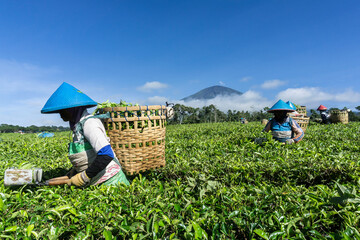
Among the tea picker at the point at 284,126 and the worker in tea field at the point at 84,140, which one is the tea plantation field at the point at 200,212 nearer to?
the worker in tea field at the point at 84,140

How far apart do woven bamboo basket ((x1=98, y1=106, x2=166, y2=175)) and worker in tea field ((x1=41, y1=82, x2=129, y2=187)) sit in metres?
0.23

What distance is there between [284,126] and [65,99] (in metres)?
4.71

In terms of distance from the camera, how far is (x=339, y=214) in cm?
145

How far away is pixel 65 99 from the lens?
2.32 meters

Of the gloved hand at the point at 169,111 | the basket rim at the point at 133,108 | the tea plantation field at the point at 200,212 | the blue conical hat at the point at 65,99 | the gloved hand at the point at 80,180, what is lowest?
the tea plantation field at the point at 200,212

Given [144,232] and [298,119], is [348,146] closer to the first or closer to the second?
[298,119]

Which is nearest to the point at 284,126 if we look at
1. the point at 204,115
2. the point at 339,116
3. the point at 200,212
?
the point at 200,212

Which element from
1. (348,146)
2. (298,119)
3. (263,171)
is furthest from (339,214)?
(298,119)

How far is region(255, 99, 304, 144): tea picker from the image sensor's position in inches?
192

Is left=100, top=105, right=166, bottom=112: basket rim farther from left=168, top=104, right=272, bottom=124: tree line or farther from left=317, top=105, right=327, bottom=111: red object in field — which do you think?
left=168, top=104, right=272, bottom=124: tree line

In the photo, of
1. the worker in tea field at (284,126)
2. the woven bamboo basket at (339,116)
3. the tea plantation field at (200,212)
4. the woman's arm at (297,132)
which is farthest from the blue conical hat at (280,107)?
the woven bamboo basket at (339,116)

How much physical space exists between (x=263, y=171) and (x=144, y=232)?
1888 mm

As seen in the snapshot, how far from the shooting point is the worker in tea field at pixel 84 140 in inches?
89.8

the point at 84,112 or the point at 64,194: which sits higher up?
the point at 84,112
